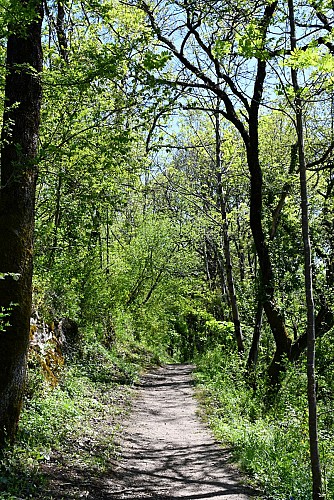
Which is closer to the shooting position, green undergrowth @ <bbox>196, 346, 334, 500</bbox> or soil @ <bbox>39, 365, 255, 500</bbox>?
green undergrowth @ <bbox>196, 346, 334, 500</bbox>

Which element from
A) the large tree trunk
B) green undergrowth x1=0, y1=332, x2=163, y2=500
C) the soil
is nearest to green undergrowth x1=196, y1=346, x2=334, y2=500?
the soil

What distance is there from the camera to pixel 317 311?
449 inches

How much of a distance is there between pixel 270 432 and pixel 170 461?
69.3 inches

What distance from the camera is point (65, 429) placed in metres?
7.67

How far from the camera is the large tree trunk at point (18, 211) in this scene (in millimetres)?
6164

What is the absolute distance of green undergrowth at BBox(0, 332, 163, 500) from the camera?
5.67 meters

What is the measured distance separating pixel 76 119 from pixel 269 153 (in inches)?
341

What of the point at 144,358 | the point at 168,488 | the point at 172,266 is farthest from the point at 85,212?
the point at 172,266

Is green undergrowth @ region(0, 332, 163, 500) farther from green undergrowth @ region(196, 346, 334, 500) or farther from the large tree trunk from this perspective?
green undergrowth @ region(196, 346, 334, 500)

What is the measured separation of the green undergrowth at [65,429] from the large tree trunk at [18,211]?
1.71 ft

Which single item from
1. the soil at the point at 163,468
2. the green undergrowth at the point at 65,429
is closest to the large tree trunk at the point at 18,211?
the green undergrowth at the point at 65,429

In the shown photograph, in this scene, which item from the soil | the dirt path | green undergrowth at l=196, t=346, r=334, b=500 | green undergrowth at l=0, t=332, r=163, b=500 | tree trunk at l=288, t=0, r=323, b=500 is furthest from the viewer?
the dirt path

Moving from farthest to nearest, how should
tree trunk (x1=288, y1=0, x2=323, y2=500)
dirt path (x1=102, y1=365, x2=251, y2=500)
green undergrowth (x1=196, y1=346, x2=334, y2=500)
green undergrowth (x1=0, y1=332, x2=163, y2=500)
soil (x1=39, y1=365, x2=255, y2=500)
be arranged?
dirt path (x1=102, y1=365, x2=251, y2=500) → soil (x1=39, y1=365, x2=255, y2=500) → green undergrowth (x1=196, y1=346, x2=334, y2=500) → green undergrowth (x1=0, y1=332, x2=163, y2=500) → tree trunk (x1=288, y1=0, x2=323, y2=500)

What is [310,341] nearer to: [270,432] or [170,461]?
[270,432]
